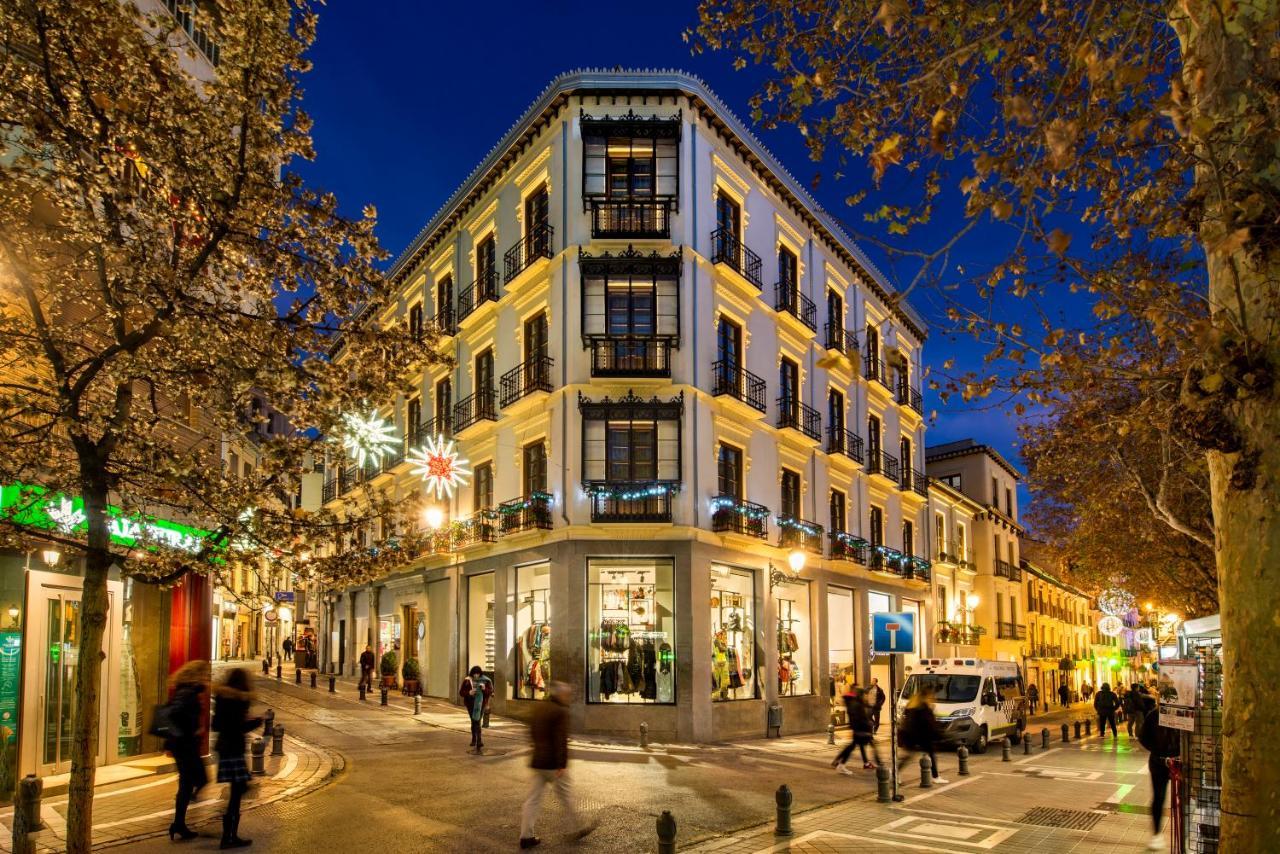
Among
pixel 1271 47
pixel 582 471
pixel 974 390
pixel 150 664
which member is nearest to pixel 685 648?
pixel 582 471

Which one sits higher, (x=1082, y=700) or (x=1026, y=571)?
(x=1026, y=571)

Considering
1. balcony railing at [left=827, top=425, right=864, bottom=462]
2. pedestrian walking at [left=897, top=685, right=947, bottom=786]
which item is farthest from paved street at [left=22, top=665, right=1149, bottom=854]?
balcony railing at [left=827, top=425, right=864, bottom=462]

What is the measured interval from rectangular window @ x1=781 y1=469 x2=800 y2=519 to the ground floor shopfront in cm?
203

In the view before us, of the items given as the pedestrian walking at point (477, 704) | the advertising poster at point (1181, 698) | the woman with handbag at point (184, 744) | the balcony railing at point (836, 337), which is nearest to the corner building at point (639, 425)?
the balcony railing at point (836, 337)

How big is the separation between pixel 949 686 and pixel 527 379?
13.7 m

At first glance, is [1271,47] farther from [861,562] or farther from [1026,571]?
[1026,571]

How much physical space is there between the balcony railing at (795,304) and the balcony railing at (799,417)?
2578mm

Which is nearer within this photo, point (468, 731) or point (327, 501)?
point (468, 731)

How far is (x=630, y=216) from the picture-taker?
961 inches

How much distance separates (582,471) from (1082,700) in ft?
184

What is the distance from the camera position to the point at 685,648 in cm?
2295

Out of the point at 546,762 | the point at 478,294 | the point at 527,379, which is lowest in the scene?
the point at 546,762

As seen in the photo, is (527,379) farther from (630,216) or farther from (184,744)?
(184,744)

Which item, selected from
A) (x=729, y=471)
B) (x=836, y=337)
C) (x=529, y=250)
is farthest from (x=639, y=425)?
(x=836, y=337)
